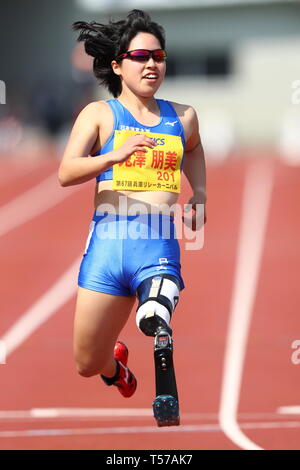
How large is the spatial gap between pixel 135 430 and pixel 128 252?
1678 millimetres

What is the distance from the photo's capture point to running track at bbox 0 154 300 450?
624 centimetres

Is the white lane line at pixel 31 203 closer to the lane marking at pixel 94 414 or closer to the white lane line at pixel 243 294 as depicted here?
the white lane line at pixel 243 294

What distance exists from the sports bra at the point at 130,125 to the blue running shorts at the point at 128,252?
260mm

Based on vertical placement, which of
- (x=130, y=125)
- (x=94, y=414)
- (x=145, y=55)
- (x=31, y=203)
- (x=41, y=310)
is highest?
(x=31, y=203)

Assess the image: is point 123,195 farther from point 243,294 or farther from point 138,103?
point 243,294

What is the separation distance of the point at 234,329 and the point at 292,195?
1071cm

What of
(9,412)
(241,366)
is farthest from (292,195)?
(9,412)

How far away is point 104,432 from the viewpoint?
6.23 metres

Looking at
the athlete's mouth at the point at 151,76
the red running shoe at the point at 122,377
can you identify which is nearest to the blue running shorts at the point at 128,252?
the athlete's mouth at the point at 151,76

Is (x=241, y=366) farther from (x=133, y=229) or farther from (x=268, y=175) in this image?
(x=268, y=175)

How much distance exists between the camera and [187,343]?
9.16m

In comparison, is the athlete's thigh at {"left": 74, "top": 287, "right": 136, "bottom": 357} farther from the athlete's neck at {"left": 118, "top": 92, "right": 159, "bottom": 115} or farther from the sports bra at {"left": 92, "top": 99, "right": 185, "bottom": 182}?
the athlete's neck at {"left": 118, "top": 92, "right": 159, "bottom": 115}

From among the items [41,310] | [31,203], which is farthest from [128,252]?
[31,203]

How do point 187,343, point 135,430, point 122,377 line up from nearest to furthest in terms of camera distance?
point 122,377, point 135,430, point 187,343
